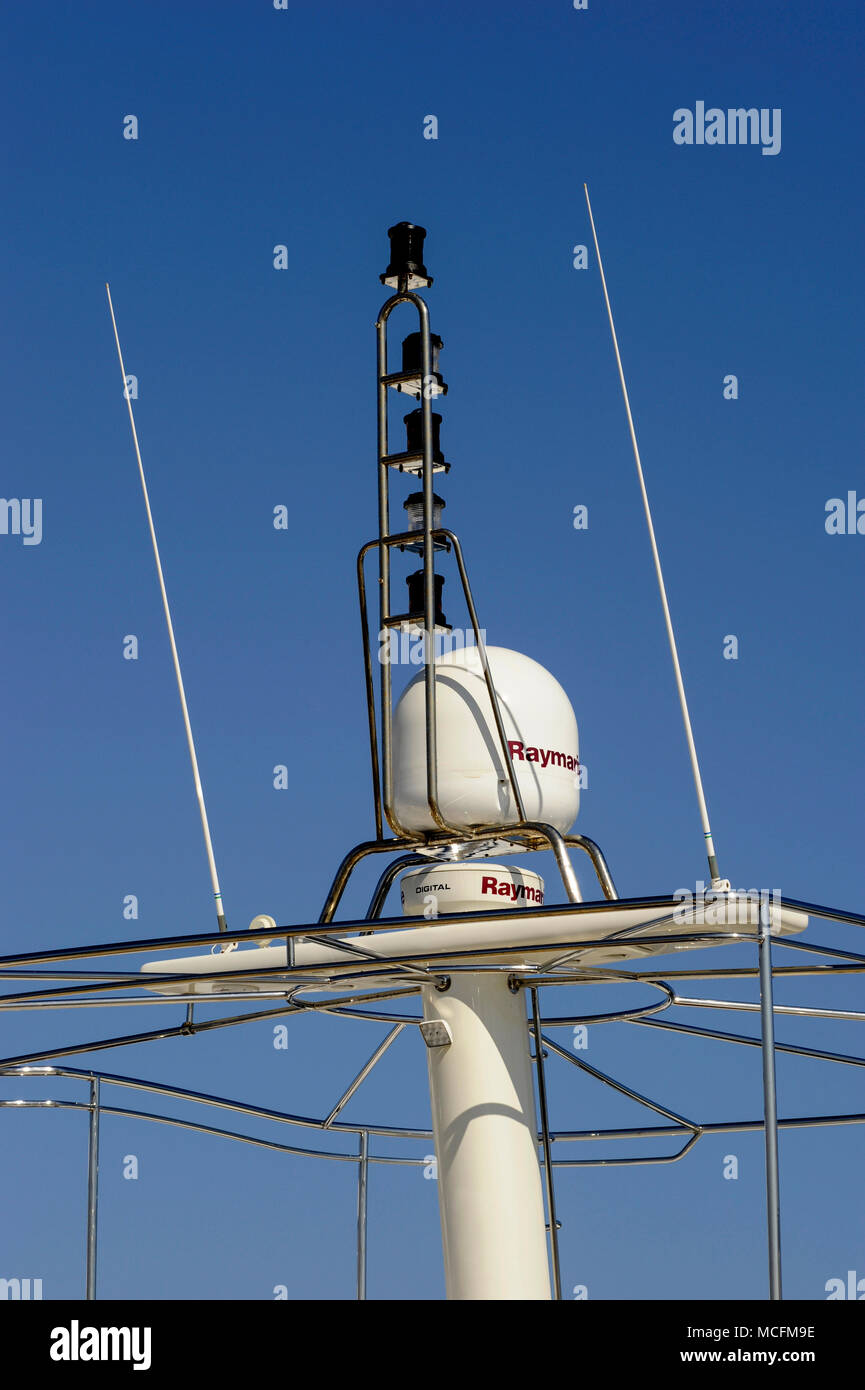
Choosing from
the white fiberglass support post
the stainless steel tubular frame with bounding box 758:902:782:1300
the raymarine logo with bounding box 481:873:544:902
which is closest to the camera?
the stainless steel tubular frame with bounding box 758:902:782:1300

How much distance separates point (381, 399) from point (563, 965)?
181 inches

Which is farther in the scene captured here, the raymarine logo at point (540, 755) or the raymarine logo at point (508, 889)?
the raymarine logo at point (540, 755)

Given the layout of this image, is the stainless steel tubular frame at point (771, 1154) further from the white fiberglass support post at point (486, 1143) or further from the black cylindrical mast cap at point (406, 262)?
the black cylindrical mast cap at point (406, 262)

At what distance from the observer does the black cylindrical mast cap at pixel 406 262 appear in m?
16.8

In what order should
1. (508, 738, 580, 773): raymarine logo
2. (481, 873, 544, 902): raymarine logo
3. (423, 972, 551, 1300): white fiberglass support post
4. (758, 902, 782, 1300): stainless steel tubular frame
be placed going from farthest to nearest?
(508, 738, 580, 773): raymarine logo → (481, 873, 544, 902): raymarine logo → (423, 972, 551, 1300): white fiberglass support post → (758, 902, 782, 1300): stainless steel tubular frame

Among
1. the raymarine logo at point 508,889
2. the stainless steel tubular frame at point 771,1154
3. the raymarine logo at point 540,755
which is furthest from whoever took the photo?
the raymarine logo at point 540,755
